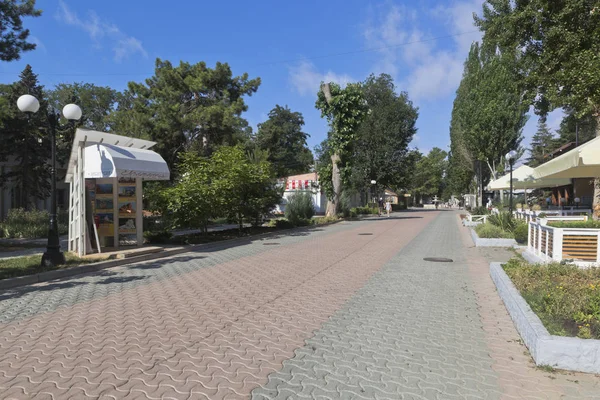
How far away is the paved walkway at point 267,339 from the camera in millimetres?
3785

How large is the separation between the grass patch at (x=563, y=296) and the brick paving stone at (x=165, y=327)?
2.77 meters

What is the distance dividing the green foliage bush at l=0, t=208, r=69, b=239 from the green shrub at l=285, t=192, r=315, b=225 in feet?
40.5

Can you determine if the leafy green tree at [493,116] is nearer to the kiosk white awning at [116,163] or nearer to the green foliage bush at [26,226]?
the kiosk white awning at [116,163]

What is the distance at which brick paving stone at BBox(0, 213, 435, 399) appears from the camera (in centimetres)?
389

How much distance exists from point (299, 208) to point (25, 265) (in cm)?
1809

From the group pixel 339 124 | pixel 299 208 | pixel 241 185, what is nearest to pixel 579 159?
pixel 241 185

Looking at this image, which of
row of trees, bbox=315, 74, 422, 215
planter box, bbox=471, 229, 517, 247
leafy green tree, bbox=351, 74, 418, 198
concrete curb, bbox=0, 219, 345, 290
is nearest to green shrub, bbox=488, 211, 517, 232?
planter box, bbox=471, 229, 517, 247

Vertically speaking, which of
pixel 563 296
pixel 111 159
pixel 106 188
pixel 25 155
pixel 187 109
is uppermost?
pixel 187 109

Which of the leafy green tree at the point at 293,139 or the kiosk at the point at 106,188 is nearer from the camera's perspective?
the kiosk at the point at 106,188

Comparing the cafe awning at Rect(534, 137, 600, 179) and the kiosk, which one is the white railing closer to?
the cafe awning at Rect(534, 137, 600, 179)

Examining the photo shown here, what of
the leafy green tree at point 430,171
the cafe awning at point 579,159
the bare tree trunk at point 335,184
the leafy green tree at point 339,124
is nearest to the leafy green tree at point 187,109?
the leafy green tree at point 339,124

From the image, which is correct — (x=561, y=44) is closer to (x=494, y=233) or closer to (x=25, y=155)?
(x=494, y=233)

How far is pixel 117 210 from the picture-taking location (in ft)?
45.3

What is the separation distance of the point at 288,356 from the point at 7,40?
17101 mm
